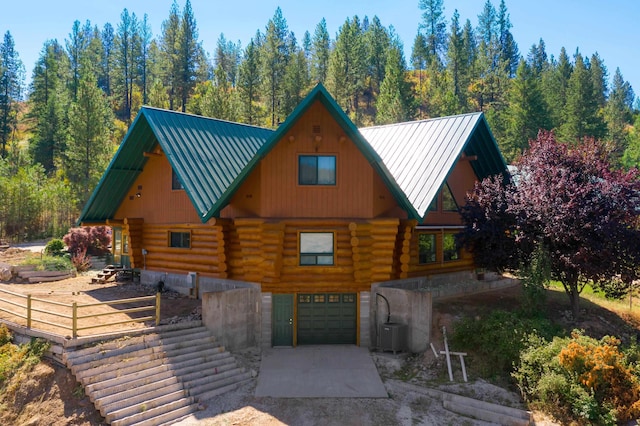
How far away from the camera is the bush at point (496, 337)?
42.4ft

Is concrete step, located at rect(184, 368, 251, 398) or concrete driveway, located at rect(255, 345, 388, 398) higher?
concrete step, located at rect(184, 368, 251, 398)

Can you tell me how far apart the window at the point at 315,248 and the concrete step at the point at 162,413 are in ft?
20.8

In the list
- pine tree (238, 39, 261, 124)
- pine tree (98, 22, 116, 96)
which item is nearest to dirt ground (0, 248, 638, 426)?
pine tree (238, 39, 261, 124)

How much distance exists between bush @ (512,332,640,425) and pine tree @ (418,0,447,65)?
79608mm

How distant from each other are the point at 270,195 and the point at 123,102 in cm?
7408

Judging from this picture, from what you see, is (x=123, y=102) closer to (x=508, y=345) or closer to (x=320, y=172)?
(x=320, y=172)

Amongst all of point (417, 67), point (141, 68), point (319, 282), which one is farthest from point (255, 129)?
point (417, 67)

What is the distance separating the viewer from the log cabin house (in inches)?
615

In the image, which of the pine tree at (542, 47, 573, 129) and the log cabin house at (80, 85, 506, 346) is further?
the pine tree at (542, 47, 573, 129)

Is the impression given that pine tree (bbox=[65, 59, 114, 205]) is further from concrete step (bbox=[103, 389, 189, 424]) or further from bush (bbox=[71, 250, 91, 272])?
concrete step (bbox=[103, 389, 189, 424])

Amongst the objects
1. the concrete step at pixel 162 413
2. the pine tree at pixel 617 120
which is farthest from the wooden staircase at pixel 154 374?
the pine tree at pixel 617 120

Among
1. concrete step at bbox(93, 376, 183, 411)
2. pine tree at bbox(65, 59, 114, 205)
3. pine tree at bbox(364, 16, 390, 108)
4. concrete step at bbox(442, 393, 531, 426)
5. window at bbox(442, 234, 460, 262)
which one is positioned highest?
pine tree at bbox(364, 16, 390, 108)

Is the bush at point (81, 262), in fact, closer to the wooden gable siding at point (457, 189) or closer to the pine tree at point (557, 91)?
the wooden gable siding at point (457, 189)

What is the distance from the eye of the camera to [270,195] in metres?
15.8
